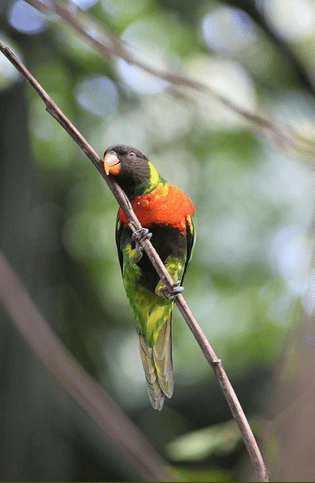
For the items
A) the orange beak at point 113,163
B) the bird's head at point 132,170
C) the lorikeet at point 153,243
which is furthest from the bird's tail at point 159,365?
the orange beak at point 113,163

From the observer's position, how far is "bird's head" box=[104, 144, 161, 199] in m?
1.60

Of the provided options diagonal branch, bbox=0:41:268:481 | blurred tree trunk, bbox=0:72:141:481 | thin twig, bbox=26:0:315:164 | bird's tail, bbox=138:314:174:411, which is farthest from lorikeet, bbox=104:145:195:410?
blurred tree trunk, bbox=0:72:141:481

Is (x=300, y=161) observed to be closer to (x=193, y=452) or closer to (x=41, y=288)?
(x=193, y=452)

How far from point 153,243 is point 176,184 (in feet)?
5.46

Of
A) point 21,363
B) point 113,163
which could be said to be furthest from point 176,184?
point 113,163

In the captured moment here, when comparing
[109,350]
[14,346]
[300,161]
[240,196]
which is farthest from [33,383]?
[240,196]

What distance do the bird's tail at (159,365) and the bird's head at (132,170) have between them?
1.57 feet

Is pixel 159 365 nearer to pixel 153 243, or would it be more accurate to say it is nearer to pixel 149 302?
pixel 149 302

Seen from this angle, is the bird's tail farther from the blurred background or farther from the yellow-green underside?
the blurred background

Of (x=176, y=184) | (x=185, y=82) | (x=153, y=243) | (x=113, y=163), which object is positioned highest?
(x=185, y=82)

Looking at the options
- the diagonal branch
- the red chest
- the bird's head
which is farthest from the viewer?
the red chest

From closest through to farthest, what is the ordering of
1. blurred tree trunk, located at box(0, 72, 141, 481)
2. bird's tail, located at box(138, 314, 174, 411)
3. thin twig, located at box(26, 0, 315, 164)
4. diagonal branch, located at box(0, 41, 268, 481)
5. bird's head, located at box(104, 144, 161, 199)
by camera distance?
diagonal branch, located at box(0, 41, 268, 481), thin twig, located at box(26, 0, 315, 164), bird's tail, located at box(138, 314, 174, 411), bird's head, located at box(104, 144, 161, 199), blurred tree trunk, located at box(0, 72, 141, 481)

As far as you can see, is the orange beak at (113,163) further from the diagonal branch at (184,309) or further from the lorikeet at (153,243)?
the diagonal branch at (184,309)

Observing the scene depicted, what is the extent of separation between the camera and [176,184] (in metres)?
3.37
